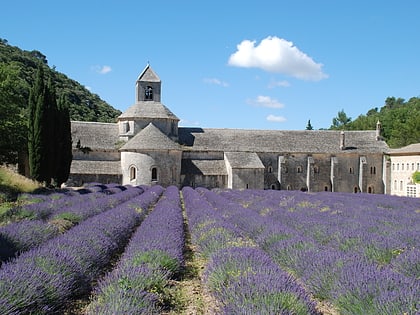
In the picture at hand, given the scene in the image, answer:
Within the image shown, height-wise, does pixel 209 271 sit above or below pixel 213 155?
below

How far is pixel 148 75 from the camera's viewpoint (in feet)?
138

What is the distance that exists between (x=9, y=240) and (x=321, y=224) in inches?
271

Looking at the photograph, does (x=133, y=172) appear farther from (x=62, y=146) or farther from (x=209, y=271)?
(x=209, y=271)

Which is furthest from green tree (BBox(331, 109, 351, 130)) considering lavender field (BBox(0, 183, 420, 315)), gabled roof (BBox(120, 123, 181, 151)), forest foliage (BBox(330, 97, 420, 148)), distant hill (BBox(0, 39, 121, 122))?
lavender field (BBox(0, 183, 420, 315))

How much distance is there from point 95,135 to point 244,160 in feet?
43.0

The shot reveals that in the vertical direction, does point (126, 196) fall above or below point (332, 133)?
below

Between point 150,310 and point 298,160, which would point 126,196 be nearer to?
point 150,310

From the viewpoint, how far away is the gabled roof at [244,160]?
37.1 metres

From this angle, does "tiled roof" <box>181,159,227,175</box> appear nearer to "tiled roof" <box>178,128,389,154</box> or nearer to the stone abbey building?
the stone abbey building

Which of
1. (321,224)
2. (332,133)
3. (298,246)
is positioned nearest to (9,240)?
(298,246)

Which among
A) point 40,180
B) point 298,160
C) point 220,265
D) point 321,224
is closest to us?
point 220,265

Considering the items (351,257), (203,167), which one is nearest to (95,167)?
(203,167)

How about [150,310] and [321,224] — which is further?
[321,224]

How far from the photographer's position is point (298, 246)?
8.01 meters
